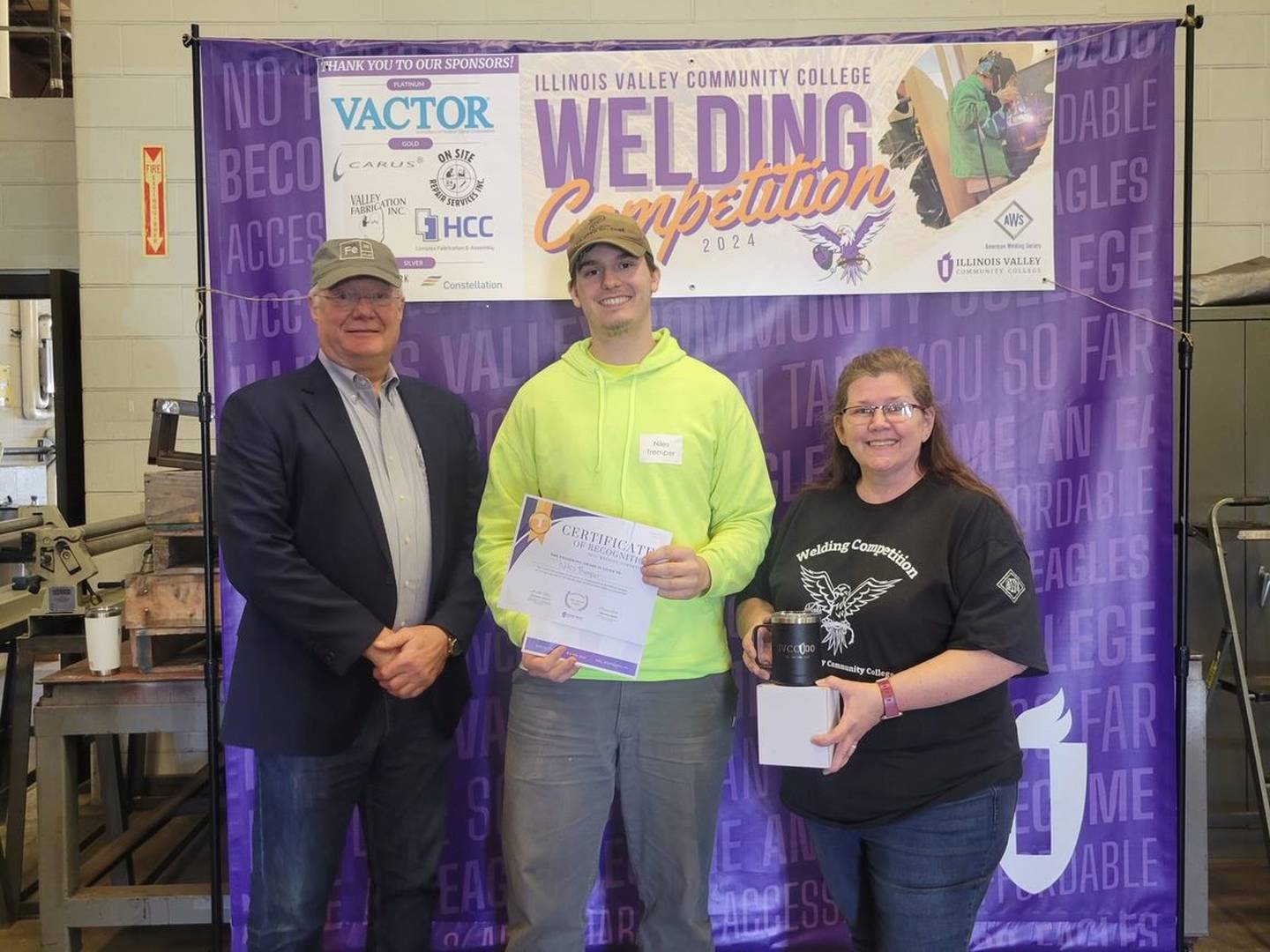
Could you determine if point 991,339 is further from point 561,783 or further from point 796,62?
point 561,783

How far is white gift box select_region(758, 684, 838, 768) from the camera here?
1507 mm

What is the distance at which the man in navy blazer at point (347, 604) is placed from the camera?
1782 millimetres

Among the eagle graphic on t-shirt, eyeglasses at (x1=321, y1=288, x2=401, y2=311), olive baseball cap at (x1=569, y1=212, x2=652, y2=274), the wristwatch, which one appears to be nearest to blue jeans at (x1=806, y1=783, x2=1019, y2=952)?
the wristwatch

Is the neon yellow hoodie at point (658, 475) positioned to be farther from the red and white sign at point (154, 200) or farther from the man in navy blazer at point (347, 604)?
the red and white sign at point (154, 200)

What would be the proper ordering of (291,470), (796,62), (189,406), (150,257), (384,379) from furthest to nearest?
(150,257), (189,406), (796,62), (384,379), (291,470)

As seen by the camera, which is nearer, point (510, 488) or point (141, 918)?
point (510, 488)

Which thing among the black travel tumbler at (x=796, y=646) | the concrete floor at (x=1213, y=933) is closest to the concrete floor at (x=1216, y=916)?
the concrete floor at (x=1213, y=933)

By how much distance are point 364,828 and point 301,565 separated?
2.07ft

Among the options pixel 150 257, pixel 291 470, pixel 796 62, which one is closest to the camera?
pixel 291 470

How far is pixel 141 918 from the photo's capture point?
2426 mm

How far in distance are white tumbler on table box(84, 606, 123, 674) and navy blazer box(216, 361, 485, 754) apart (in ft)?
2.58

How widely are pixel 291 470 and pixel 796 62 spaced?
154 centimetres

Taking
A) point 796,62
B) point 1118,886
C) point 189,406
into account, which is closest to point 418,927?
point 189,406

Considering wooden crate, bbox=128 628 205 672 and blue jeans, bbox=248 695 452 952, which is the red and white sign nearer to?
wooden crate, bbox=128 628 205 672
